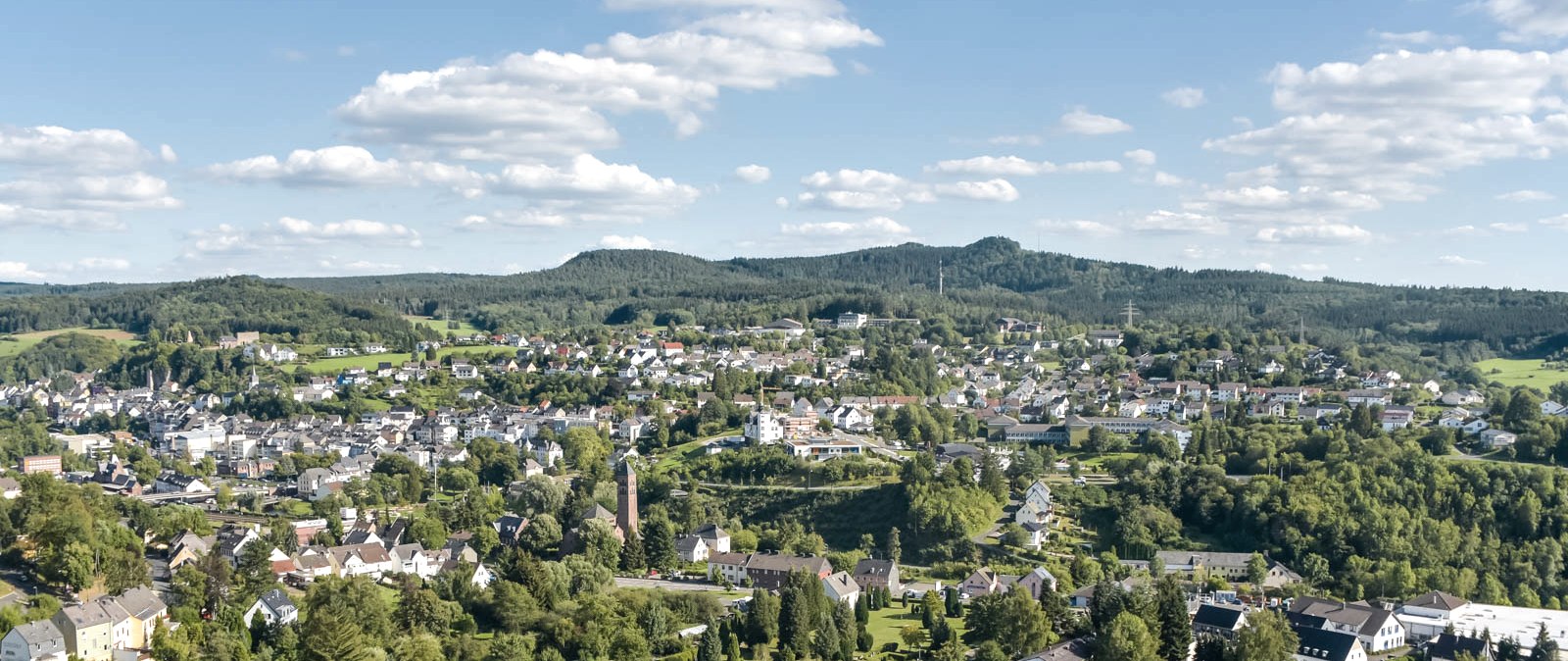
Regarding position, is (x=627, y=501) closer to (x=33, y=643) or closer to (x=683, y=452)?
(x=683, y=452)

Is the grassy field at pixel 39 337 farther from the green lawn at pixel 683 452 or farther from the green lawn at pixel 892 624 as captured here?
the green lawn at pixel 892 624

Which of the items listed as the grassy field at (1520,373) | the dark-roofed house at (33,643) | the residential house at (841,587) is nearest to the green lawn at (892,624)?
the residential house at (841,587)

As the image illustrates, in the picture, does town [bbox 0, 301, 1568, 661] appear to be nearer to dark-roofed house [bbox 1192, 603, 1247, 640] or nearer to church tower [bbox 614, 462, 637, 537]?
dark-roofed house [bbox 1192, 603, 1247, 640]

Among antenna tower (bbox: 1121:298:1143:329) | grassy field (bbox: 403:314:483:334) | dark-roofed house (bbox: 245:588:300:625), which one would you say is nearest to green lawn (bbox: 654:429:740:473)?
dark-roofed house (bbox: 245:588:300:625)

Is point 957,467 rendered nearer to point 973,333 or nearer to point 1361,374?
point 1361,374

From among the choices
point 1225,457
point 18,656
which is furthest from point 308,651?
point 1225,457

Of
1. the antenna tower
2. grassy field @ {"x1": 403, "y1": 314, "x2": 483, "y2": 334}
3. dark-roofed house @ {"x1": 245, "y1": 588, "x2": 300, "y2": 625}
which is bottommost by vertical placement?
dark-roofed house @ {"x1": 245, "y1": 588, "x2": 300, "y2": 625}

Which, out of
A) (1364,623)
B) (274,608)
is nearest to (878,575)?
(1364,623)
